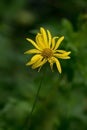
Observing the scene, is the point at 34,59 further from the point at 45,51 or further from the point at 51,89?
the point at 51,89

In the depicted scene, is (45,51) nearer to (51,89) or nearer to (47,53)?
(47,53)

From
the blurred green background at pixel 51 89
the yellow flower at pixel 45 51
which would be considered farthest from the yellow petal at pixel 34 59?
the blurred green background at pixel 51 89

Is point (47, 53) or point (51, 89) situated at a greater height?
point (47, 53)

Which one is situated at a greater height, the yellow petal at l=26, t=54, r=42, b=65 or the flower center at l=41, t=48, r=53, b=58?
the flower center at l=41, t=48, r=53, b=58

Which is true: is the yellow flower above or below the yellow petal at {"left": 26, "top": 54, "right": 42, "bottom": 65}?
above

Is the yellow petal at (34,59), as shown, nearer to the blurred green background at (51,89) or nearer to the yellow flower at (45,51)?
the yellow flower at (45,51)

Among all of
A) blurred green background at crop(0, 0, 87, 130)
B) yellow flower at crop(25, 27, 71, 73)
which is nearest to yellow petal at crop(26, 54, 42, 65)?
yellow flower at crop(25, 27, 71, 73)

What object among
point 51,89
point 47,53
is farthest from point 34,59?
point 51,89

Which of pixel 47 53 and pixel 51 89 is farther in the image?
pixel 51 89

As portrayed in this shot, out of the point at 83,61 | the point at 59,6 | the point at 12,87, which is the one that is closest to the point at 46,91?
the point at 83,61

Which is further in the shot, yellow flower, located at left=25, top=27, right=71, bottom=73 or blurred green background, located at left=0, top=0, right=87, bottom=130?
blurred green background, located at left=0, top=0, right=87, bottom=130

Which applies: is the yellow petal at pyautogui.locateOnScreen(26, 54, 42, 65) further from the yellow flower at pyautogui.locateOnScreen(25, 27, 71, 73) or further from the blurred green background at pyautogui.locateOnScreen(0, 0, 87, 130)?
the blurred green background at pyautogui.locateOnScreen(0, 0, 87, 130)

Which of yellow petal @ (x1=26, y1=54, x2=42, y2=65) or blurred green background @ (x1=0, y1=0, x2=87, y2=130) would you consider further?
blurred green background @ (x1=0, y1=0, x2=87, y2=130)
